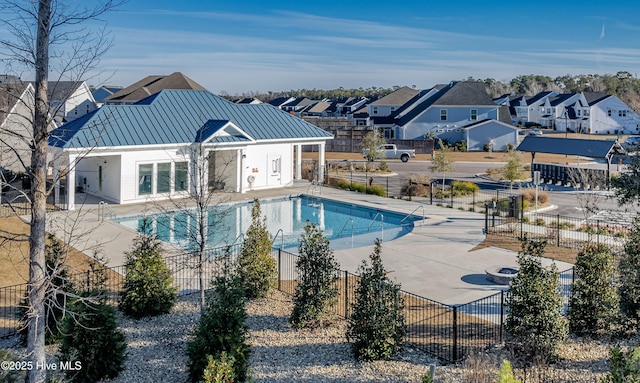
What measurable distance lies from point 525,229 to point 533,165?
18.0 meters

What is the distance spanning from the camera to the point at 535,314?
11.0 meters

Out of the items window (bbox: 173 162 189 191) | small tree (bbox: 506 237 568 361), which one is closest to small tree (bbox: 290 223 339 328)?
small tree (bbox: 506 237 568 361)

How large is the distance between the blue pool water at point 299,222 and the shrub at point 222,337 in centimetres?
1110

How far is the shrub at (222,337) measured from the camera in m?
10.0

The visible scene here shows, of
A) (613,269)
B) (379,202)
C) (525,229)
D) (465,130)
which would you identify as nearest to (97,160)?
(379,202)

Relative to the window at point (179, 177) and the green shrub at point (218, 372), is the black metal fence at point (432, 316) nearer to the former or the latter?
the green shrub at point (218, 372)

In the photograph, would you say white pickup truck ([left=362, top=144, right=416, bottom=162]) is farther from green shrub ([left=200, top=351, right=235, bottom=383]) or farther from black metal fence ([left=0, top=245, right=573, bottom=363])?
green shrub ([left=200, top=351, right=235, bottom=383])

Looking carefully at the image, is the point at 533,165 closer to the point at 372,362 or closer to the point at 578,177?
the point at 578,177

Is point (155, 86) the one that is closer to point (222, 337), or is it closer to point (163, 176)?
point (163, 176)

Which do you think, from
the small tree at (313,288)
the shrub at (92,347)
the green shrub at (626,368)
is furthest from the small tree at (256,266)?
the green shrub at (626,368)

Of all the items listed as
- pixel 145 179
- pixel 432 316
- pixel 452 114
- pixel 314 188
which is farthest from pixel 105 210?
pixel 452 114

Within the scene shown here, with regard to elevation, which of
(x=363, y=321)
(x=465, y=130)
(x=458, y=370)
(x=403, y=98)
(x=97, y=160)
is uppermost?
(x=403, y=98)

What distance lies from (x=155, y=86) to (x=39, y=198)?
2501 inches

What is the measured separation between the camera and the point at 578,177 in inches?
1326
